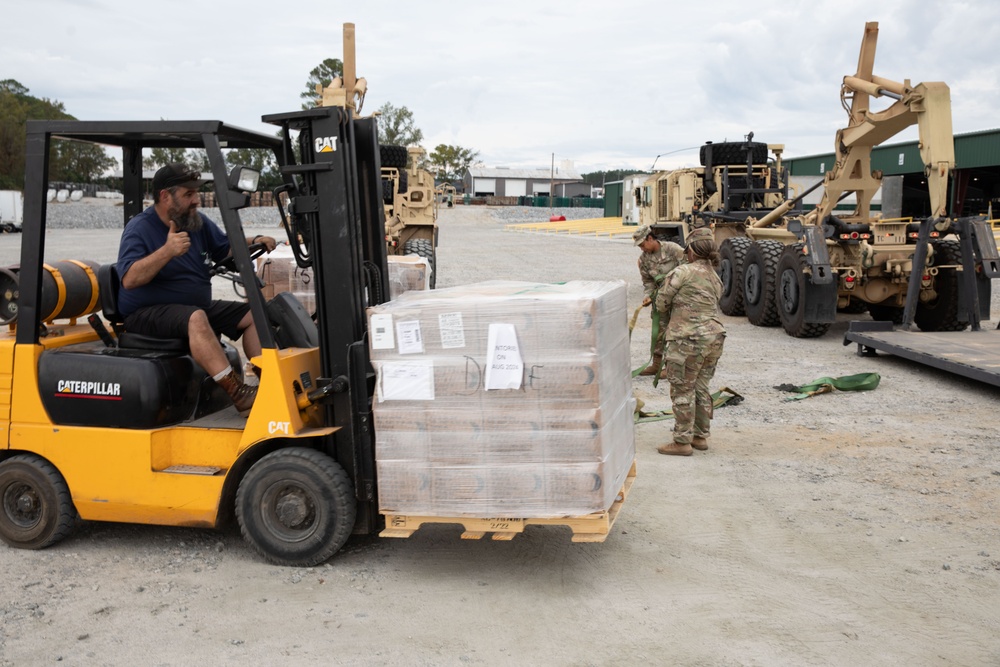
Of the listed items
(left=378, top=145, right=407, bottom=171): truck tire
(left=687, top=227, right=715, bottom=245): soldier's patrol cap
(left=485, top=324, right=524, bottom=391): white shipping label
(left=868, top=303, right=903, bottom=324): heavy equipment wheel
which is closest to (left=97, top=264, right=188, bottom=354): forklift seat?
(left=485, top=324, right=524, bottom=391): white shipping label

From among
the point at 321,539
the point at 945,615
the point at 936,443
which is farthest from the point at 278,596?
the point at 936,443

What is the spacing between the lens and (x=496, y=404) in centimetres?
446

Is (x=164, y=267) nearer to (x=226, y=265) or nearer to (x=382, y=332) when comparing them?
(x=226, y=265)

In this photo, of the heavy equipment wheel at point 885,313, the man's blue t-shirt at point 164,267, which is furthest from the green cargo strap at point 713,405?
the heavy equipment wheel at point 885,313

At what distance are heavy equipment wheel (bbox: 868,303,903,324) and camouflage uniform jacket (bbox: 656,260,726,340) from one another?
8.46 meters

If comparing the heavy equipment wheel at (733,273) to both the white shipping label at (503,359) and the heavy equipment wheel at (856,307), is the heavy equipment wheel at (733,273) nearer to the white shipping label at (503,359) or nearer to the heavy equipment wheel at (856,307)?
the heavy equipment wheel at (856,307)

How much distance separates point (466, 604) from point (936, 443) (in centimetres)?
496

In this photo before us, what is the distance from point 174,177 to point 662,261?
656cm

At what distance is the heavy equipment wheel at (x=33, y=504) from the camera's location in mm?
5121

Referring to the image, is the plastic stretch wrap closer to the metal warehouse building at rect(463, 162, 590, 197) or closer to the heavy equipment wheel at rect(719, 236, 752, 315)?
the heavy equipment wheel at rect(719, 236, 752, 315)

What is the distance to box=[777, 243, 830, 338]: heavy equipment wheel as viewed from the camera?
13.3m

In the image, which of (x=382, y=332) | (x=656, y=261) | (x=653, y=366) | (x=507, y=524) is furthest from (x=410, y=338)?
(x=656, y=261)

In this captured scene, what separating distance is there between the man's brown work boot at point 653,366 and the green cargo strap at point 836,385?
49.4 inches

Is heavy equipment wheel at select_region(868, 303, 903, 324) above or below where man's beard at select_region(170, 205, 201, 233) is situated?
below
